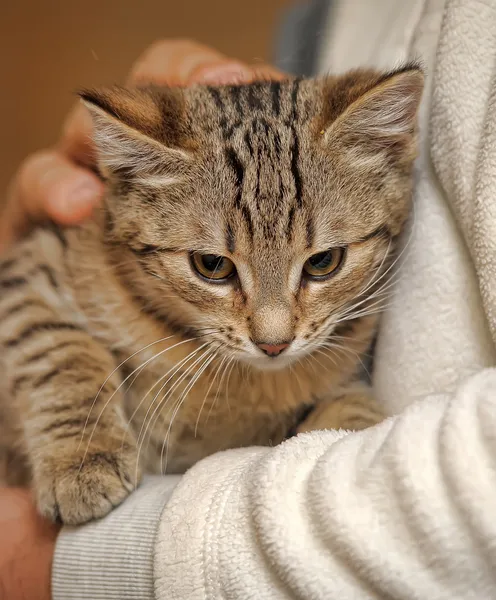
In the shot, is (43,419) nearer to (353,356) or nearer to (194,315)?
(194,315)

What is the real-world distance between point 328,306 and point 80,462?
0.39 metres

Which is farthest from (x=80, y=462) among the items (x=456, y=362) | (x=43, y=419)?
(x=456, y=362)

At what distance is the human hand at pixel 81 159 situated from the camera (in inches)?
43.4

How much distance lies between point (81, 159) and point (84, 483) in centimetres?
68

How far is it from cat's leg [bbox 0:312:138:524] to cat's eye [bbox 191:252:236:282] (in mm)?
217

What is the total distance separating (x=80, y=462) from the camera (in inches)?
33.3

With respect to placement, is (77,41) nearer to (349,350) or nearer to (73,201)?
(73,201)

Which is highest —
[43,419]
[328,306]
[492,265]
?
[492,265]

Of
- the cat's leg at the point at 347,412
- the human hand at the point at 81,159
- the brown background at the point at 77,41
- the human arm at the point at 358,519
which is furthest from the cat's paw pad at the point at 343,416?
the brown background at the point at 77,41

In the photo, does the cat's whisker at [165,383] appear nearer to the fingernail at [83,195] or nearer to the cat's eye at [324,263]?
the cat's eye at [324,263]

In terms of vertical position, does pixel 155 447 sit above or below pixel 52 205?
below

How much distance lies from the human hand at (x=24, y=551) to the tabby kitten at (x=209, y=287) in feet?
0.17

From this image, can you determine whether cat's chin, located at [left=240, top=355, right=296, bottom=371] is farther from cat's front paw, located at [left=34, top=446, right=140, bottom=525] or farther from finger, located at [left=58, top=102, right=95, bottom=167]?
finger, located at [left=58, top=102, right=95, bottom=167]

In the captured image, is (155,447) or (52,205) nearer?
(155,447)
